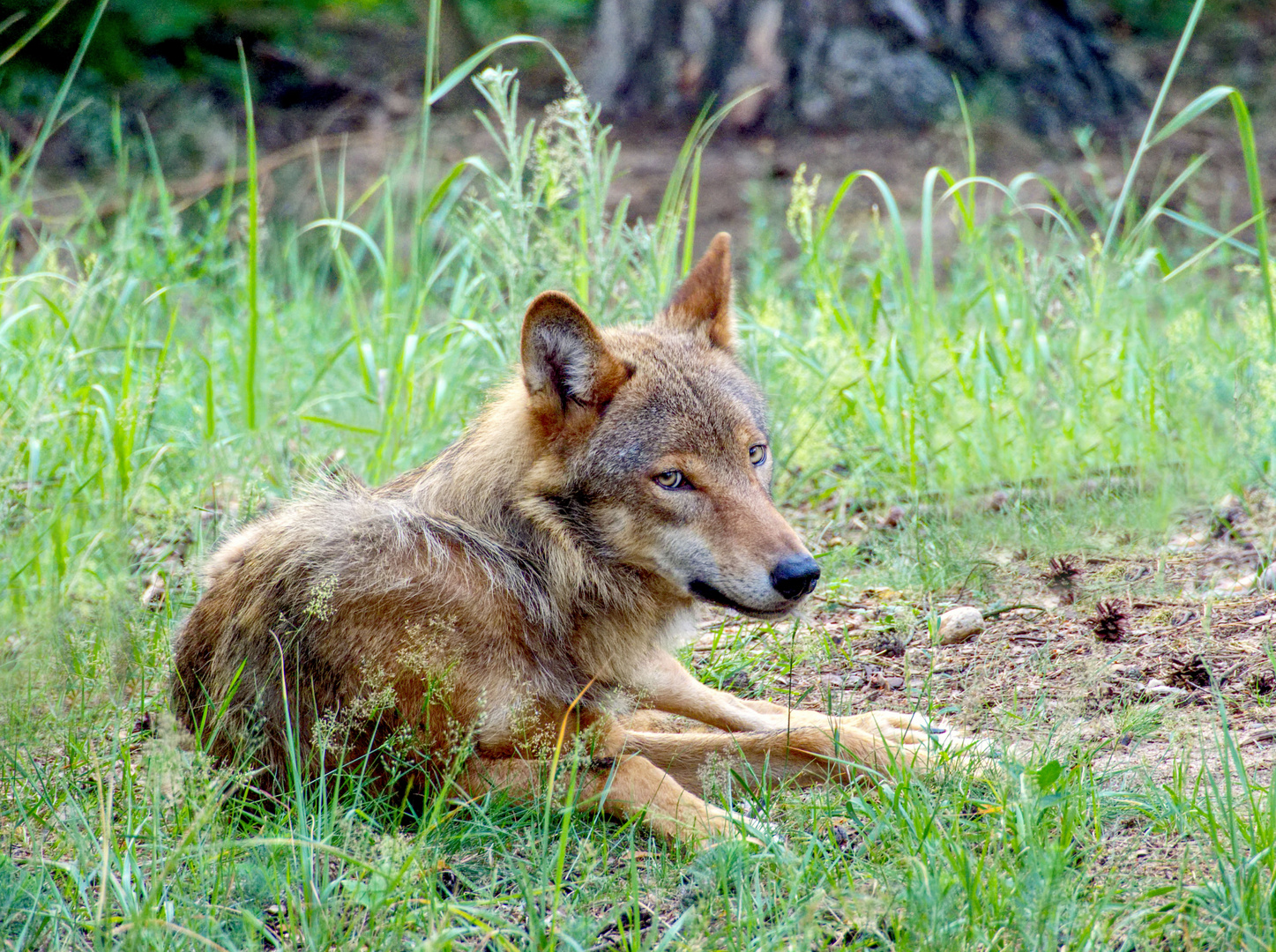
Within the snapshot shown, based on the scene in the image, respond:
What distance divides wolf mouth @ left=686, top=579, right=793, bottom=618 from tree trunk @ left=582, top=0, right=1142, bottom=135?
7.04 metres

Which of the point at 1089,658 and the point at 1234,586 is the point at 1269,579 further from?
the point at 1089,658

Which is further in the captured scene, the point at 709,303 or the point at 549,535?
the point at 709,303

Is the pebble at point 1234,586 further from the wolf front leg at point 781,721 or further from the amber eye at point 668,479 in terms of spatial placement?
the amber eye at point 668,479

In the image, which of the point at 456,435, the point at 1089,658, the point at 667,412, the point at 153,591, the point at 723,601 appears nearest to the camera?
the point at 723,601

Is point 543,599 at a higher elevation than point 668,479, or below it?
below

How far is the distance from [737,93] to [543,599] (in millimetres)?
7100

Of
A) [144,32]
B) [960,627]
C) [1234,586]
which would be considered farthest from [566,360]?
[144,32]

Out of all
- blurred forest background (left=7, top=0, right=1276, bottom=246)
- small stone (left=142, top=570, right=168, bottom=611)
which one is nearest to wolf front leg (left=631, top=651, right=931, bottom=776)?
small stone (left=142, top=570, right=168, bottom=611)

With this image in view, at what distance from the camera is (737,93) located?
904 cm

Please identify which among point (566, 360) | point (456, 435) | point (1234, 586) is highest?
point (566, 360)

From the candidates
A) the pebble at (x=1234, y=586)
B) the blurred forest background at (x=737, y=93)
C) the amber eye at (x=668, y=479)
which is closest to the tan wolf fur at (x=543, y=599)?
the amber eye at (x=668, y=479)

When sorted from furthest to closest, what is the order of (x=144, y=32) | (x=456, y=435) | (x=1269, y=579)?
(x=144, y=32), (x=456, y=435), (x=1269, y=579)

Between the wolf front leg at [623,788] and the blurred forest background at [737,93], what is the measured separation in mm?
6308

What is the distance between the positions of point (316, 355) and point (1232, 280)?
19.6 ft
